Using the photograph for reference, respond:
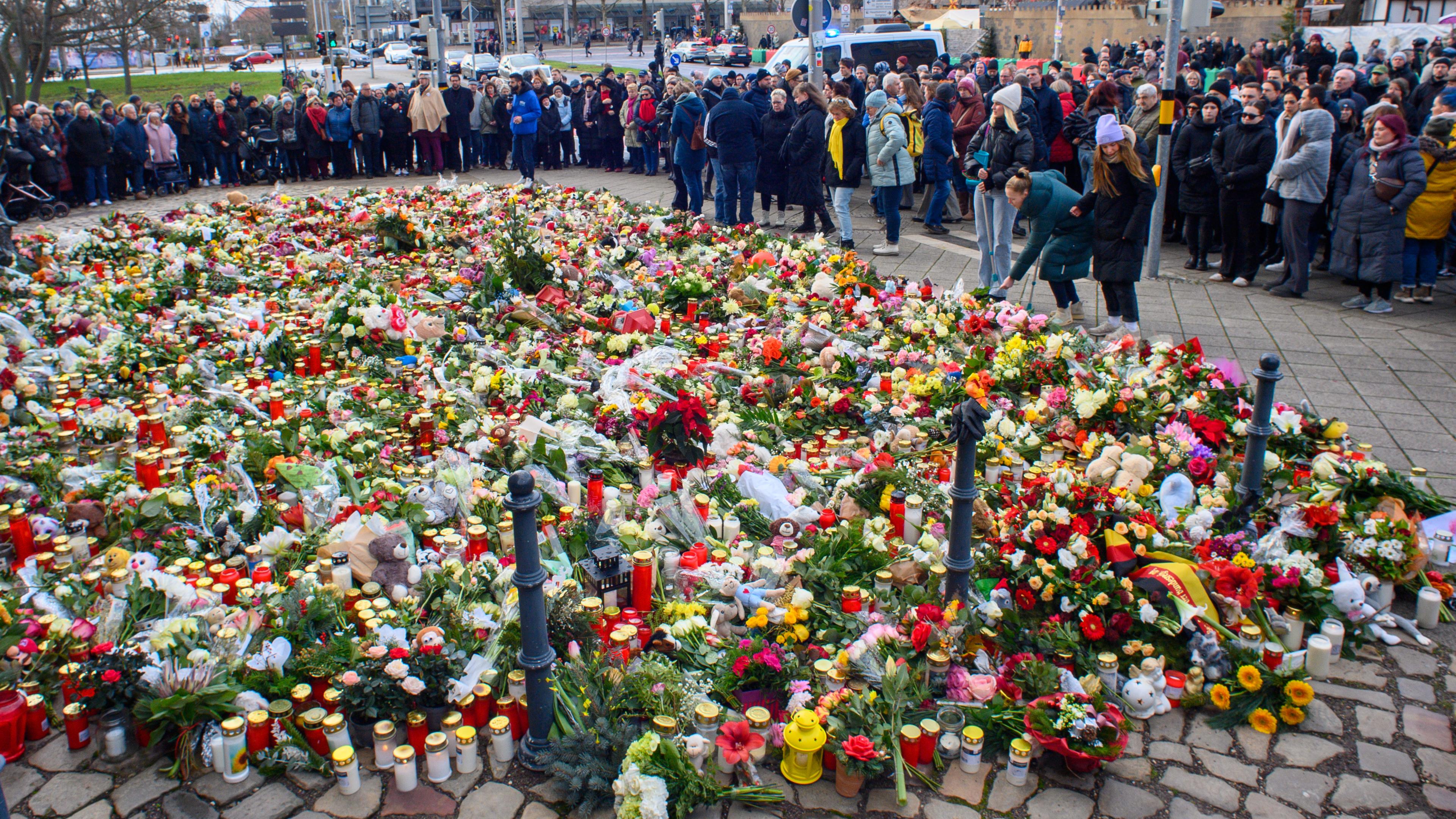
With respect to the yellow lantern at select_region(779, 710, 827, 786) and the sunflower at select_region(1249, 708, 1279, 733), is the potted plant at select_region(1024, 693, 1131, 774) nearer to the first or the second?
the sunflower at select_region(1249, 708, 1279, 733)

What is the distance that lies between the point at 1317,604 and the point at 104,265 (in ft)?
33.5

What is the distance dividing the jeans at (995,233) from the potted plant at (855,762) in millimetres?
6094

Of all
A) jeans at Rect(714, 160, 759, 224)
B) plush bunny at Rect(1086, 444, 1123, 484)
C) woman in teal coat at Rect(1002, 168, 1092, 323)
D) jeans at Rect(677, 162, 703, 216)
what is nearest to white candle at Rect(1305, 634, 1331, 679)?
plush bunny at Rect(1086, 444, 1123, 484)

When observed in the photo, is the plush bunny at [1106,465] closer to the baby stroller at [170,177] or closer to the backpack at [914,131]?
the backpack at [914,131]

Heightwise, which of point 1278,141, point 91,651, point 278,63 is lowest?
point 91,651

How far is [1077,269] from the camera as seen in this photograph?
774cm

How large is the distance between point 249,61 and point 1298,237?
6810 centimetres

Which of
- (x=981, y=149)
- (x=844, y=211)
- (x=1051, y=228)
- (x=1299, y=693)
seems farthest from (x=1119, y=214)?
(x=1299, y=693)

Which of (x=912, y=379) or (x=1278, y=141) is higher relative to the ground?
(x=1278, y=141)

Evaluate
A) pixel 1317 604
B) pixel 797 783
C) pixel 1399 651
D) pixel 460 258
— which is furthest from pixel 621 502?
pixel 460 258

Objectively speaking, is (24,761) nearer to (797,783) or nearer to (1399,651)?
(797,783)

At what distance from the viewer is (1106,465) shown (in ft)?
16.0

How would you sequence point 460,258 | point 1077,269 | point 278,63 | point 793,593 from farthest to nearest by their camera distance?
point 278,63
point 460,258
point 1077,269
point 793,593

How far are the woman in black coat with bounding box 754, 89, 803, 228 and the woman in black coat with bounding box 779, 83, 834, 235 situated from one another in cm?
37
